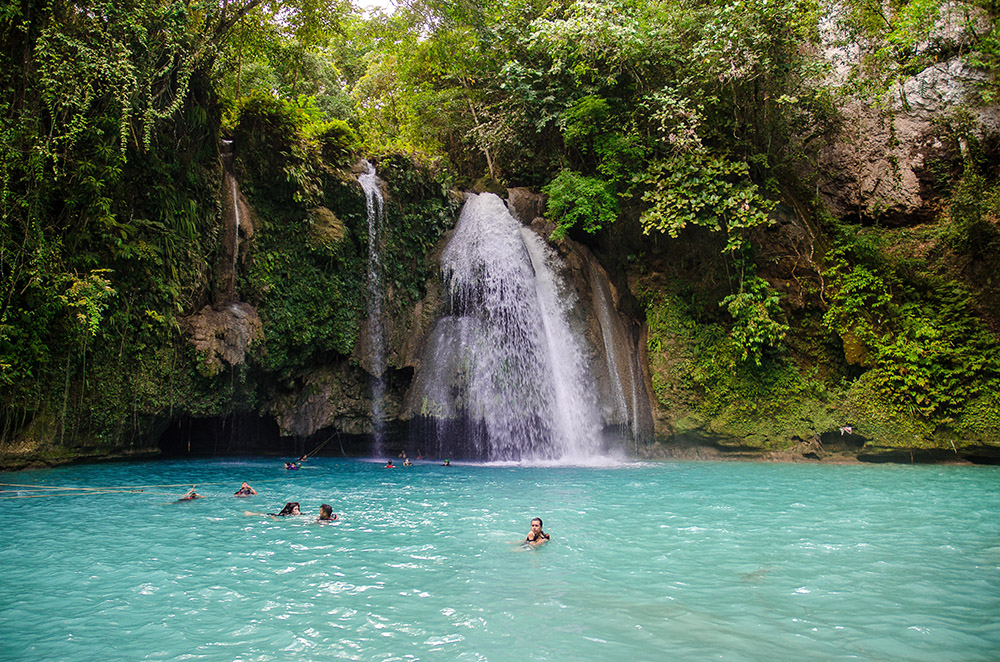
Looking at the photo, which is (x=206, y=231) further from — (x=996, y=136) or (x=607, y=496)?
(x=996, y=136)

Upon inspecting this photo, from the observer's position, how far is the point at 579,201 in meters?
14.9

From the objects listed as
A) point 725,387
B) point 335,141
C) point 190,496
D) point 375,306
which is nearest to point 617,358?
point 725,387

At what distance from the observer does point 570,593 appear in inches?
178

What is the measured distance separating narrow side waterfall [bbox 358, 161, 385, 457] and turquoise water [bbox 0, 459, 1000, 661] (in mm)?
5306

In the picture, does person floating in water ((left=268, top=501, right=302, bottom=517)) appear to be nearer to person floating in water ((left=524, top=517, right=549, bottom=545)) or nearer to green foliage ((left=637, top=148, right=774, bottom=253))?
person floating in water ((left=524, top=517, right=549, bottom=545))

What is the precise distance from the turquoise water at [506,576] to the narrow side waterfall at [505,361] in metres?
4.54

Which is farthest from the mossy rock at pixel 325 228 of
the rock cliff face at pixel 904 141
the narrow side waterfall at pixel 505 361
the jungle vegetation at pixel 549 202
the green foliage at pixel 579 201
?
the rock cliff face at pixel 904 141

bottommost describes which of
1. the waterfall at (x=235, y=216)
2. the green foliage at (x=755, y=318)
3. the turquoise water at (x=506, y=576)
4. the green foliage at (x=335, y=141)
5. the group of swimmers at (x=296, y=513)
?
the turquoise water at (x=506, y=576)

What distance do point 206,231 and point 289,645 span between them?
36.0ft

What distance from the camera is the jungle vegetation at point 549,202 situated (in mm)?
9781

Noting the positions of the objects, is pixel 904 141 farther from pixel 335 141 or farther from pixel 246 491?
pixel 246 491

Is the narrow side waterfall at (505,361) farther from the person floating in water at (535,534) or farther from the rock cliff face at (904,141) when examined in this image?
the rock cliff face at (904,141)

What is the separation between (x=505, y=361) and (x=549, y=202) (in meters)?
4.72

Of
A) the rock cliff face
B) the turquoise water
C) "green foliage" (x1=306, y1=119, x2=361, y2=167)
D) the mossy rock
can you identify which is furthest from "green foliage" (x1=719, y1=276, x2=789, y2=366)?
"green foliage" (x1=306, y1=119, x2=361, y2=167)
